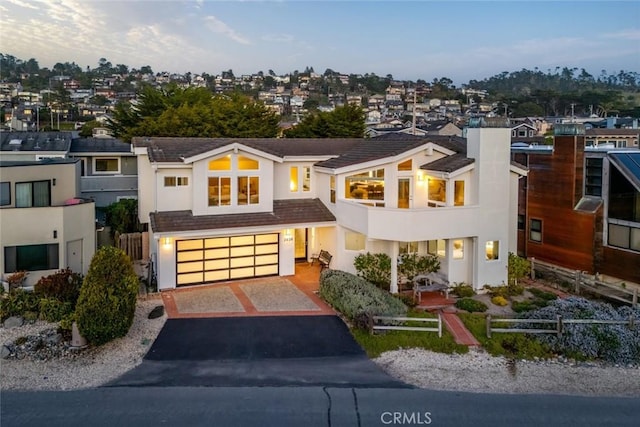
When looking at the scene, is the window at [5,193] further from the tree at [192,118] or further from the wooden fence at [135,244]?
the tree at [192,118]

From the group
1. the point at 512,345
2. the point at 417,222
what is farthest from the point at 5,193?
the point at 512,345

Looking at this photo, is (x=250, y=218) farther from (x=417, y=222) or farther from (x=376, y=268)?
(x=417, y=222)

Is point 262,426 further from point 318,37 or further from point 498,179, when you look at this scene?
point 318,37

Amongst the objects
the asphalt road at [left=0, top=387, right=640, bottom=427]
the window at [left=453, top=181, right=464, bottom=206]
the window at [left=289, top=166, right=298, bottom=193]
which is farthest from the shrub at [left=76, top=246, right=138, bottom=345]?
the window at [left=453, top=181, right=464, bottom=206]

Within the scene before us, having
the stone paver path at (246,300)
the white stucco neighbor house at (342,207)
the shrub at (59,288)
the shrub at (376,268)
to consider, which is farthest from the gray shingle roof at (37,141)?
the shrub at (376,268)

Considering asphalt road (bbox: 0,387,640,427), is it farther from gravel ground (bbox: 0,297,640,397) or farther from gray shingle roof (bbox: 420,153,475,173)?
gray shingle roof (bbox: 420,153,475,173)
